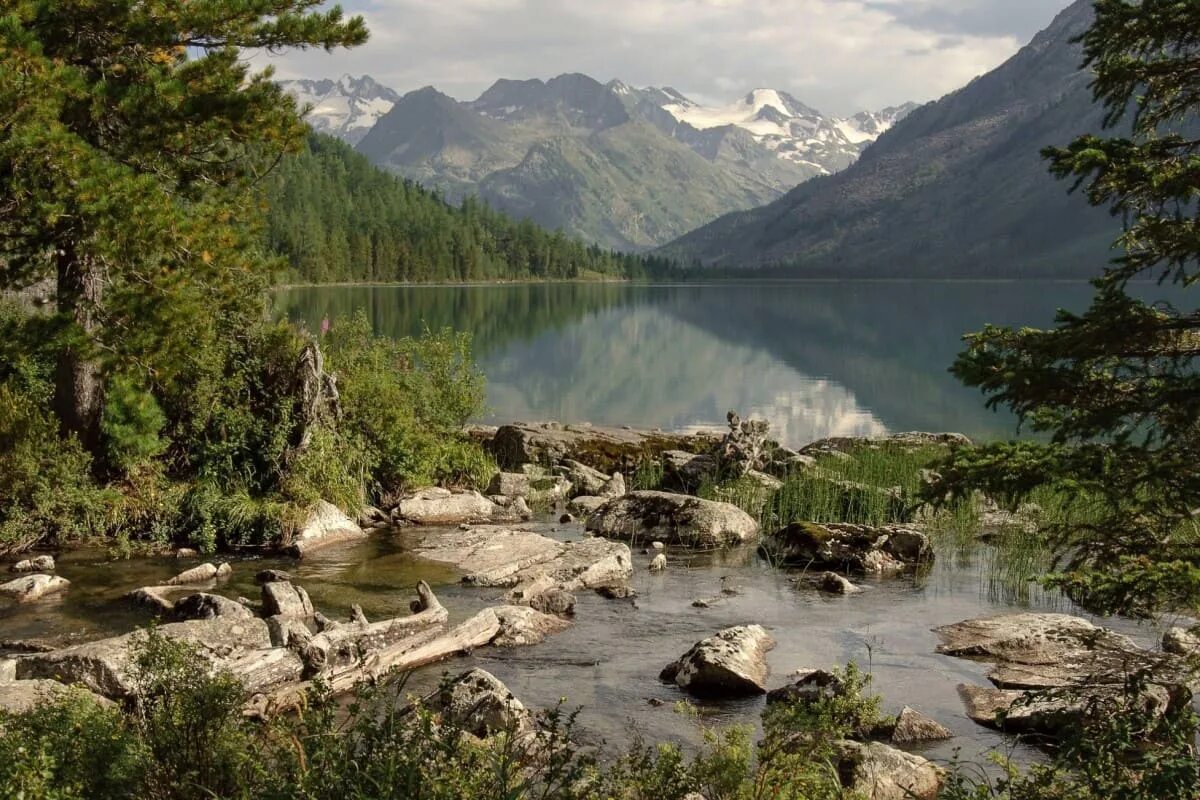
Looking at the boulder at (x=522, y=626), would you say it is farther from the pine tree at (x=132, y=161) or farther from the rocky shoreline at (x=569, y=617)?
the pine tree at (x=132, y=161)

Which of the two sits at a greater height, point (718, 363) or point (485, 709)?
point (485, 709)

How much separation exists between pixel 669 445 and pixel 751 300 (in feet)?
448

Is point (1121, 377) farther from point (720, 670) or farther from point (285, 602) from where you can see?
point (285, 602)

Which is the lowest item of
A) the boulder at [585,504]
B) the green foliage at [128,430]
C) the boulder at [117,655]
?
the boulder at [585,504]

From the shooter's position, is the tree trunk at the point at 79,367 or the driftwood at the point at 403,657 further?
the tree trunk at the point at 79,367

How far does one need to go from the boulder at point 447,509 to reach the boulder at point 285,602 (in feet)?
22.9

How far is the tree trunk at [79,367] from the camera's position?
1781cm

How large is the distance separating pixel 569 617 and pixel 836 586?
191 inches

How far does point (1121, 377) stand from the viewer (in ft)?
25.9

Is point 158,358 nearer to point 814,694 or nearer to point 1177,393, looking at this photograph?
point 814,694

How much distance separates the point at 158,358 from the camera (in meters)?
16.9

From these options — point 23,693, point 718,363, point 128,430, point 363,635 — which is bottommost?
point 718,363

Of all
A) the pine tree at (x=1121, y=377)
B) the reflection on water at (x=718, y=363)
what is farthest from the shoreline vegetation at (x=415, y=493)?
the reflection on water at (x=718, y=363)

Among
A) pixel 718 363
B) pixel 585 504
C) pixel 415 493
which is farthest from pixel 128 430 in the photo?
pixel 718 363
